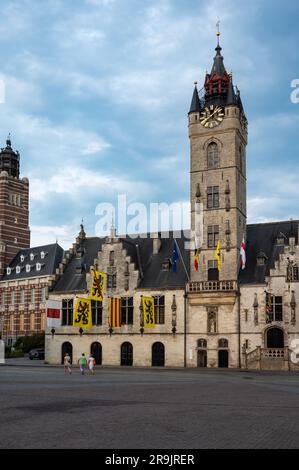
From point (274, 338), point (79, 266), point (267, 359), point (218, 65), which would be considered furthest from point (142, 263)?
point (218, 65)

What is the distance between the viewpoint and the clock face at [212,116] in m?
64.4

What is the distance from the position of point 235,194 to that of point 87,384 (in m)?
31.1

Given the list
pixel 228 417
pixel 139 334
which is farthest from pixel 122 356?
pixel 228 417

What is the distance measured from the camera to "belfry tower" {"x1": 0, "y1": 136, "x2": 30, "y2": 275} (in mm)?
101125

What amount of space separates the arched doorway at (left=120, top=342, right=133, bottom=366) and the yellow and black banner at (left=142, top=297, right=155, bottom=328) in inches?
178

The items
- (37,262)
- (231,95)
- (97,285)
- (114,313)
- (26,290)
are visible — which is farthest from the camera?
(37,262)

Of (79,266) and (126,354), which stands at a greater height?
(79,266)

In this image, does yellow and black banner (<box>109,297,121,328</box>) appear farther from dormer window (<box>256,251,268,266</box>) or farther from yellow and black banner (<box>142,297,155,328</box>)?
dormer window (<box>256,251,268,266</box>)

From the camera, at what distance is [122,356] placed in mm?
64500

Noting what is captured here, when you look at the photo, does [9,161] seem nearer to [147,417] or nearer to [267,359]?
[267,359]

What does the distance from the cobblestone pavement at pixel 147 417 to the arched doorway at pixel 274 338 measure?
78.6 feet

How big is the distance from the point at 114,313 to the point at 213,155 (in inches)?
766

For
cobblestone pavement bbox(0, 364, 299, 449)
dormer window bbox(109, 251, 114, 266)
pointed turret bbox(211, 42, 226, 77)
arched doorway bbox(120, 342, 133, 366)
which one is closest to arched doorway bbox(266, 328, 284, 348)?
arched doorway bbox(120, 342, 133, 366)

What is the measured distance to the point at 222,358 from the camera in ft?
196
